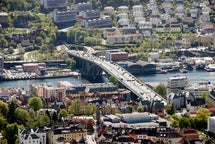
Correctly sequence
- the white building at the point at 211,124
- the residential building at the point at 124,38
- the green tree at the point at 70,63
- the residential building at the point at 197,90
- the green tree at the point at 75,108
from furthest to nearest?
the residential building at the point at 124,38 → the green tree at the point at 70,63 → the residential building at the point at 197,90 → the green tree at the point at 75,108 → the white building at the point at 211,124

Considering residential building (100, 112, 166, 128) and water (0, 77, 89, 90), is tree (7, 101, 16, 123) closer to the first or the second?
residential building (100, 112, 166, 128)

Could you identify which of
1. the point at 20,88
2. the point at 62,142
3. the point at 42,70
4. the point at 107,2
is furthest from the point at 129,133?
the point at 107,2

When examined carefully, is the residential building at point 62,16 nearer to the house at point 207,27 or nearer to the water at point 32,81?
the house at point 207,27

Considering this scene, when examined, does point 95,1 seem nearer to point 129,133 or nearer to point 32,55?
point 32,55

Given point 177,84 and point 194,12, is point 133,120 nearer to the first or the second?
point 177,84

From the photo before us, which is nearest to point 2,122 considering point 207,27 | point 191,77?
point 191,77

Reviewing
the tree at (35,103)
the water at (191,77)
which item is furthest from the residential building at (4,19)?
the tree at (35,103)
